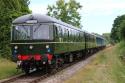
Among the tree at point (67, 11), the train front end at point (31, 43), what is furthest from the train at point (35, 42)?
the tree at point (67, 11)

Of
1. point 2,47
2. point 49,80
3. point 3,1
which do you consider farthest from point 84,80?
point 2,47

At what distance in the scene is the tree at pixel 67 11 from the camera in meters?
79.3

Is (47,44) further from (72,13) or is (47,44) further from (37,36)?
(72,13)

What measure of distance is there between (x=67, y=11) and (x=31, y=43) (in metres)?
58.0

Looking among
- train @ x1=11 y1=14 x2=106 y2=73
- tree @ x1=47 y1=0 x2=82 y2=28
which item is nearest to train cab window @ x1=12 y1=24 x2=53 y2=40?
train @ x1=11 y1=14 x2=106 y2=73

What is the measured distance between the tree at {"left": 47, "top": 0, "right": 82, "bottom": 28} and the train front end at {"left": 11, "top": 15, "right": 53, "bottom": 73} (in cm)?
5562

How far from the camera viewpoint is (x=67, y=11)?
3164 inches

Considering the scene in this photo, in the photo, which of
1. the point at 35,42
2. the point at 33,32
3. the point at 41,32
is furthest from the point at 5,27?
the point at 35,42

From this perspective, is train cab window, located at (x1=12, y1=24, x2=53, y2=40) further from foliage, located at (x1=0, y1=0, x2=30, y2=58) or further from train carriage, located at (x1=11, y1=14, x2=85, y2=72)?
foliage, located at (x1=0, y1=0, x2=30, y2=58)

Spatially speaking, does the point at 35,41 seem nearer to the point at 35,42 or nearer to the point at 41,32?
the point at 35,42

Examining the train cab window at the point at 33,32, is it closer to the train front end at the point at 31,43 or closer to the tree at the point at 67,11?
the train front end at the point at 31,43

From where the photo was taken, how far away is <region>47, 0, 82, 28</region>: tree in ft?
260

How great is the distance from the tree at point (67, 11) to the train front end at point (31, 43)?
55620 mm

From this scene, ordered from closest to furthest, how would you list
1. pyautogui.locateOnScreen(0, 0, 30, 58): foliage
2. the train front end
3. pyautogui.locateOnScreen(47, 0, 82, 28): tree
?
the train front end → pyautogui.locateOnScreen(0, 0, 30, 58): foliage → pyautogui.locateOnScreen(47, 0, 82, 28): tree
